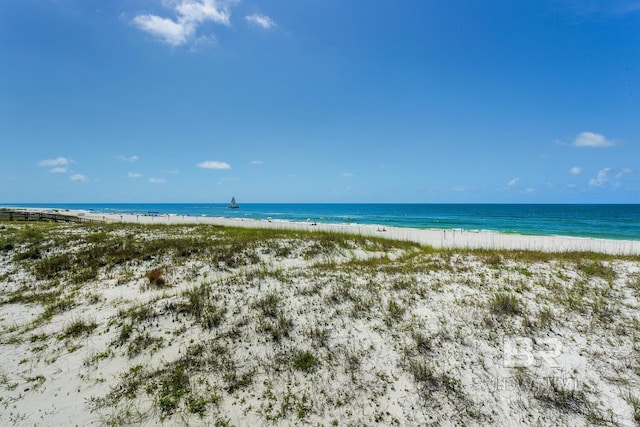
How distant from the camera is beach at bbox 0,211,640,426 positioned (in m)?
5.77

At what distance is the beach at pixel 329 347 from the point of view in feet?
18.9

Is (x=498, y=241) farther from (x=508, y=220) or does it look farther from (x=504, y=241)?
(x=508, y=220)

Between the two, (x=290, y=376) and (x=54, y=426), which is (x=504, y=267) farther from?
(x=54, y=426)

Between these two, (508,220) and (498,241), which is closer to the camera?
(498,241)

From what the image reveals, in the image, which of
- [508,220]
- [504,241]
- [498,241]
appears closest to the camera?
[498,241]

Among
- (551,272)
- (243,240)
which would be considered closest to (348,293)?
(551,272)

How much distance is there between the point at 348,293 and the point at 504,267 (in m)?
7.64

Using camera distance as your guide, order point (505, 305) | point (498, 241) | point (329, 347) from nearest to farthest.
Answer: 1. point (329, 347)
2. point (505, 305)
3. point (498, 241)

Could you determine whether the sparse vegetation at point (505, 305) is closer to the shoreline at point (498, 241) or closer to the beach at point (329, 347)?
the beach at point (329, 347)

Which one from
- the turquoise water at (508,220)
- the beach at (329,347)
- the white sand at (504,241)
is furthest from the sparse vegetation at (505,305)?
the turquoise water at (508,220)

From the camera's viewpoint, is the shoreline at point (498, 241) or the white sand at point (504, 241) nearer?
the shoreline at point (498, 241)

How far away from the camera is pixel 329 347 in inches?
294

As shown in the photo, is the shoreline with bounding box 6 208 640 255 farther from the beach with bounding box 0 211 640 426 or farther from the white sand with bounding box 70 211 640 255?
the beach with bounding box 0 211 640 426

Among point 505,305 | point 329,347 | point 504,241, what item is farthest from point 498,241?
point 329,347
